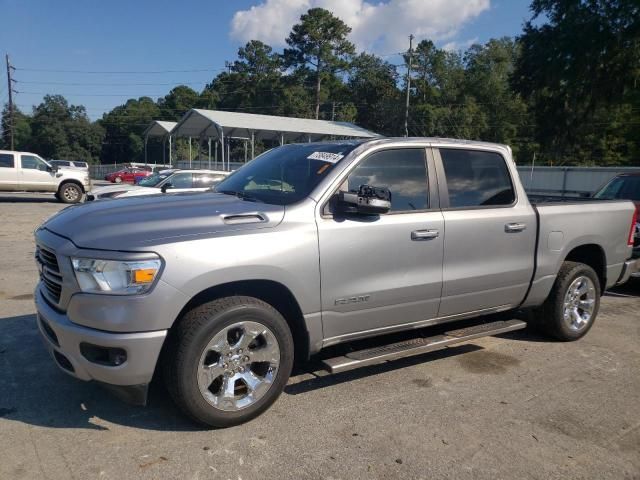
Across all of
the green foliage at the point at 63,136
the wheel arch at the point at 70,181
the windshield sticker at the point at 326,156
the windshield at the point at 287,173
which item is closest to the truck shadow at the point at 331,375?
the windshield at the point at 287,173

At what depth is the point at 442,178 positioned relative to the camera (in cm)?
446

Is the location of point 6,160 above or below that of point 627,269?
above

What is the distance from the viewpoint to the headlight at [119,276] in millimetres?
3057

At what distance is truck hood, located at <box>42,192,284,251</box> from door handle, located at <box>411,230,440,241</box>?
1080 mm

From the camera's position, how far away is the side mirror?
12.0ft

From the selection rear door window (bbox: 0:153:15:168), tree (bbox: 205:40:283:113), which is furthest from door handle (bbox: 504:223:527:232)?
tree (bbox: 205:40:283:113)

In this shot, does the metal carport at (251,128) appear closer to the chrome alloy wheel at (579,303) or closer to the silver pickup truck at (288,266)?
the chrome alloy wheel at (579,303)

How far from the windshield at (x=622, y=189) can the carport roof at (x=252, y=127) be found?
68.9 feet

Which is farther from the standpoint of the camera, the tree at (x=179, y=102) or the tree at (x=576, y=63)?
the tree at (x=179, y=102)

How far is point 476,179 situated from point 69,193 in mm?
19678

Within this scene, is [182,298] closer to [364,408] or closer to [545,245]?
[364,408]

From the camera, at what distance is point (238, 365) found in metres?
3.44

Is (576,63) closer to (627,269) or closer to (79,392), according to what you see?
(627,269)

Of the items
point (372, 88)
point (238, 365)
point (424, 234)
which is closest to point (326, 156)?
point (424, 234)
